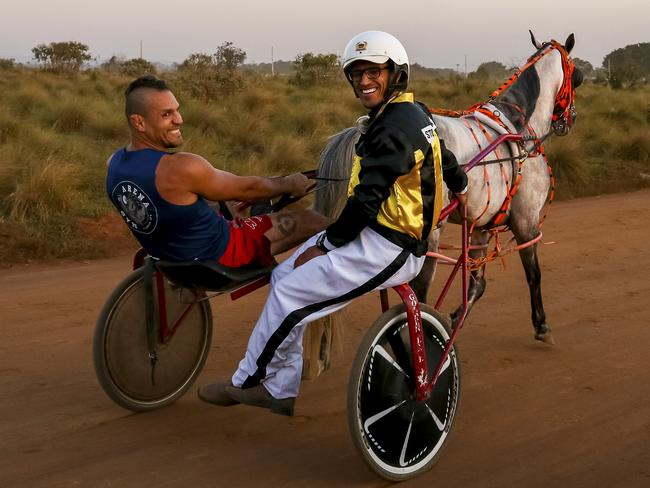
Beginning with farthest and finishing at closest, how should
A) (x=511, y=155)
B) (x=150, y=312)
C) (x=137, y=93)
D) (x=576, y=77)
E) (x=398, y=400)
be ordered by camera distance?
1. (x=576, y=77)
2. (x=511, y=155)
3. (x=150, y=312)
4. (x=137, y=93)
5. (x=398, y=400)

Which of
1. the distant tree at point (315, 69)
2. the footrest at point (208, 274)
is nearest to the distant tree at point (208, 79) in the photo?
the distant tree at point (315, 69)

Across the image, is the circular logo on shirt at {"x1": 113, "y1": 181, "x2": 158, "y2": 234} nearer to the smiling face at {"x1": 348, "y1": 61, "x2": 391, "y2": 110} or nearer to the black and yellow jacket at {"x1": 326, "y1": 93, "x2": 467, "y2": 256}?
the black and yellow jacket at {"x1": 326, "y1": 93, "x2": 467, "y2": 256}

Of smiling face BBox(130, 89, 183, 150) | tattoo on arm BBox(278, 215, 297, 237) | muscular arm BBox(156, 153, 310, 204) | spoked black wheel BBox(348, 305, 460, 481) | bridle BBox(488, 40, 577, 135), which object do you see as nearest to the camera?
spoked black wheel BBox(348, 305, 460, 481)

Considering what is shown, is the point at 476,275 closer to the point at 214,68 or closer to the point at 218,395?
the point at 218,395

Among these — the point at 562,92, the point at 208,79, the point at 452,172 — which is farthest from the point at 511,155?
the point at 208,79

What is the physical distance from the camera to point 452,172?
4.53 meters

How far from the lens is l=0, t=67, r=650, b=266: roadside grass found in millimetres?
9797

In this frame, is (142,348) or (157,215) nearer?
(157,215)

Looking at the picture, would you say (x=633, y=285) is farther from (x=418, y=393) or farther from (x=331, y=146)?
(x=418, y=393)

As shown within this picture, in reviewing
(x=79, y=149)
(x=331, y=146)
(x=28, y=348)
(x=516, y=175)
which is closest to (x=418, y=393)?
(x=331, y=146)

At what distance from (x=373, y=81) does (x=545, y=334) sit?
3.07 metres

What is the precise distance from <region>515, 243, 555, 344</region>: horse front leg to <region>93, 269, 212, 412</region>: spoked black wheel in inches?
97.3

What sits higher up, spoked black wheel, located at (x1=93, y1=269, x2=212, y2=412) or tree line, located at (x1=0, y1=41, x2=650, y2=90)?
tree line, located at (x1=0, y1=41, x2=650, y2=90)

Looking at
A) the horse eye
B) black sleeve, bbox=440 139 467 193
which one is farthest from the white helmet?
the horse eye
